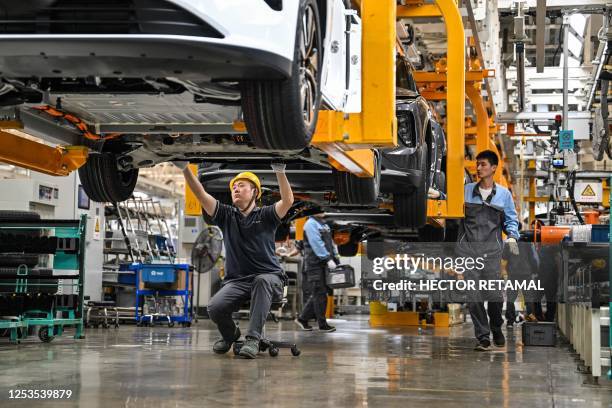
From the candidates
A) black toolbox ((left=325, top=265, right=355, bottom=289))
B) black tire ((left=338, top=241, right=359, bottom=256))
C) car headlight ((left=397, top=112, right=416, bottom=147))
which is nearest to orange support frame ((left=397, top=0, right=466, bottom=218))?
car headlight ((left=397, top=112, right=416, bottom=147))

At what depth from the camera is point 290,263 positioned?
17578mm

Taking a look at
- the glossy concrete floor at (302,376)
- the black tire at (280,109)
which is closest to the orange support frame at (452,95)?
the glossy concrete floor at (302,376)

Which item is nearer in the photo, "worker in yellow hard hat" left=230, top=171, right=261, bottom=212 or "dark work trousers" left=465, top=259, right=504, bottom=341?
"worker in yellow hard hat" left=230, top=171, right=261, bottom=212

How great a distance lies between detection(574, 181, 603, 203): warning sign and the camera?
13.6 meters

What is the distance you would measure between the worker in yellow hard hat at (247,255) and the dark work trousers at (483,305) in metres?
2.14

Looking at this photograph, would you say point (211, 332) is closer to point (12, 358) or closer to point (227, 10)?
point (12, 358)

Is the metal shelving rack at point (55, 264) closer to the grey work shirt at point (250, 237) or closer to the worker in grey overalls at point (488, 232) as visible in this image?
the grey work shirt at point (250, 237)

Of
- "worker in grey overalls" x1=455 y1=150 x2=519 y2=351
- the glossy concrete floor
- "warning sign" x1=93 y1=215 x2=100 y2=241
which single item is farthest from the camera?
"warning sign" x1=93 y1=215 x2=100 y2=241

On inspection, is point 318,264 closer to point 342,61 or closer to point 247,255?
point 247,255

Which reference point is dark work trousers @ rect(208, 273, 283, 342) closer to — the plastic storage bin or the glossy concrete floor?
the glossy concrete floor

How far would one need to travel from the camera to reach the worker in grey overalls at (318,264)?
11367 millimetres

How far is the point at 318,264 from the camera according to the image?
11.5 meters

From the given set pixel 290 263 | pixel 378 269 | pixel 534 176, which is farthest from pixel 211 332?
pixel 534 176

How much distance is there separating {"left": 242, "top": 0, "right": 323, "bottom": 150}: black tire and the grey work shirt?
235 cm
